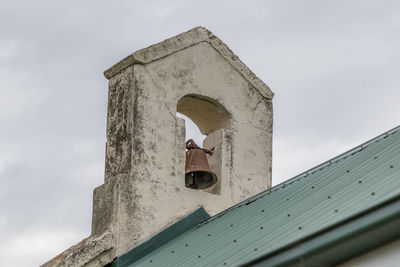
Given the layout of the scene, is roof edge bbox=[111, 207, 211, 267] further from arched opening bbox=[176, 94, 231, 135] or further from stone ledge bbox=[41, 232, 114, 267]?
arched opening bbox=[176, 94, 231, 135]

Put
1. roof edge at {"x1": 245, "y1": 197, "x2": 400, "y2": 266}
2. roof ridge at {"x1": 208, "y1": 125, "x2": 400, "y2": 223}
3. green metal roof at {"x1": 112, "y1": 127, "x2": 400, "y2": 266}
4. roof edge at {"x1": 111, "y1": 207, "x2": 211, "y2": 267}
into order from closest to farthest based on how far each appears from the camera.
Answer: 1. roof edge at {"x1": 245, "y1": 197, "x2": 400, "y2": 266}
2. green metal roof at {"x1": 112, "y1": 127, "x2": 400, "y2": 266}
3. roof ridge at {"x1": 208, "y1": 125, "x2": 400, "y2": 223}
4. roof edge at {"x1": 111, "y1": 207, "x2": 211, "y2": 267}

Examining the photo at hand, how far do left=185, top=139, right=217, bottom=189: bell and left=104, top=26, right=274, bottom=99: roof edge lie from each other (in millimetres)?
951

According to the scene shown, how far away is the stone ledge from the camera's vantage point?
7.26m

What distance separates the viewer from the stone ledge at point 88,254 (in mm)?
7262

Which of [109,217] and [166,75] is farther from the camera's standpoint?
[166,75]

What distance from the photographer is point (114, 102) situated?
27.5ft

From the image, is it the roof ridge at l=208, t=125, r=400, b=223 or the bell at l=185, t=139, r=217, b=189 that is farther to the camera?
the bell at l=185, t=139, r=217, b=189

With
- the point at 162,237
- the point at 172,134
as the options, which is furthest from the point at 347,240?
the point at 172,134

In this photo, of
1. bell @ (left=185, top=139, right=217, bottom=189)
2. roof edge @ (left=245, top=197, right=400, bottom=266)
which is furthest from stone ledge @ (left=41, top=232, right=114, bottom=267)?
roof edge @ (left=245, top=197, right=400, bottom=266)

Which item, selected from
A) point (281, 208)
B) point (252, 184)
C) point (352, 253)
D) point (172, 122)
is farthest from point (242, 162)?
point (352, 253)

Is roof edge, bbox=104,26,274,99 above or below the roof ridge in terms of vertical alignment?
above

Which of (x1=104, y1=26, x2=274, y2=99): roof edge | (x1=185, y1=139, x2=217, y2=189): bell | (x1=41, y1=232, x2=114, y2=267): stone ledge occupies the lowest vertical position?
(x1=41, y1=232, x2=114, y2=267): stone ledge

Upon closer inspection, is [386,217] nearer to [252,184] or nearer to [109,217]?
[109,217]

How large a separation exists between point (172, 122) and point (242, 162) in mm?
906
